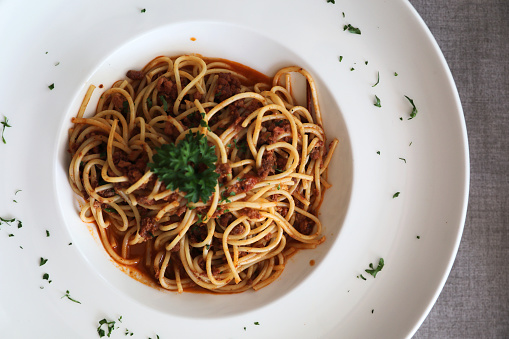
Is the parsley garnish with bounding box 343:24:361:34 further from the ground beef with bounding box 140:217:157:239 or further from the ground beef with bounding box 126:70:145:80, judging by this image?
the ground beef with bounding box 140:217:157:239

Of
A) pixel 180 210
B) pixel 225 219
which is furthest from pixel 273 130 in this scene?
pixel 180 210

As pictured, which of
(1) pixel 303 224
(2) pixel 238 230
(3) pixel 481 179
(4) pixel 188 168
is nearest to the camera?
(4) pixel 188 168

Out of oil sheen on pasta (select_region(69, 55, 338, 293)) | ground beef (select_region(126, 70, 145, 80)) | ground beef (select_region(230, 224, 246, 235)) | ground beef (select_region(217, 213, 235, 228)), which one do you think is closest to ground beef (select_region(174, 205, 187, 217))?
oil sheen on pasta (select_region(69, 55, 338, 293))

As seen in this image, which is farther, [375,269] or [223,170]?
[375,269]

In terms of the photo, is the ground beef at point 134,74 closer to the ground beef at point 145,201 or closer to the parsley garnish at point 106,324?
the ground beef at point 145,201

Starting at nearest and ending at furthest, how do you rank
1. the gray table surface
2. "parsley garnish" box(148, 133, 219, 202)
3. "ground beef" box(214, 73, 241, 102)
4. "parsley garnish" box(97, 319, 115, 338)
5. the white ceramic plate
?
"parsley garnish" box(148, 133, 219, 202) → the white ceramic plate → "parsley garnish" box(97, 319, 115, 338) → "ground beef" box(214, 73, 241, 102) → the gray table surface

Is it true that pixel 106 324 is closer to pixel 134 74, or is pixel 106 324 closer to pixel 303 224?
pixel 303 224

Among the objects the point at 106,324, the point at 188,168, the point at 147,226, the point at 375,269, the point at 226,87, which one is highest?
the point at 226,87
